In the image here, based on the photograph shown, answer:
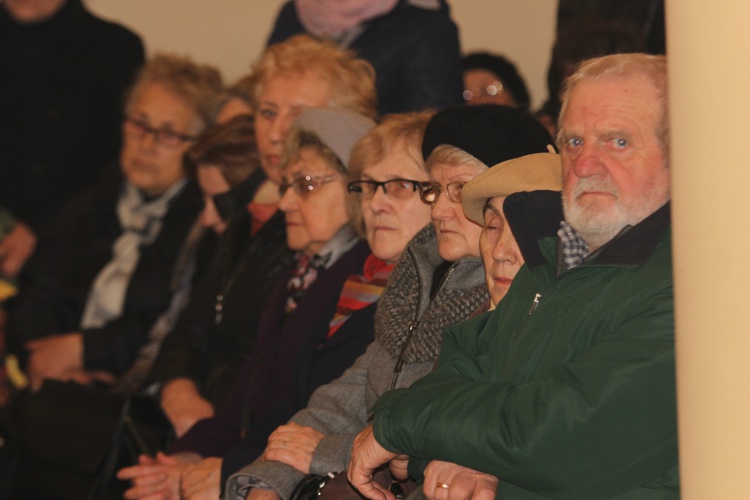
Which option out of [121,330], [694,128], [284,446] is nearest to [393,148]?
[284,446]

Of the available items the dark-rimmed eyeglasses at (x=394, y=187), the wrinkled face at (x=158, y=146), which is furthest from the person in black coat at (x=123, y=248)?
the dark-rimmed eyeglasses at (x=394, y=187)

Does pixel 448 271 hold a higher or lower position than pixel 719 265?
lower

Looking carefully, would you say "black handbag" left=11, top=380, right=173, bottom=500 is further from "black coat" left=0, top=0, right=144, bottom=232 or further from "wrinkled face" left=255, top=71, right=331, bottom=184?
"black coat" left=0, top=0, right=144, bottom=232

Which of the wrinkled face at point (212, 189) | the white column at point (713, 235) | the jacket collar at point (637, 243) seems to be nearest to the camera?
the white column at point (713, 235)

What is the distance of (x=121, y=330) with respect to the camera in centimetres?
516

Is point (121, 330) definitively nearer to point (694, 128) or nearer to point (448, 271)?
point (448, 271)

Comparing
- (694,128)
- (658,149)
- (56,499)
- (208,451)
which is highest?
(694,128)

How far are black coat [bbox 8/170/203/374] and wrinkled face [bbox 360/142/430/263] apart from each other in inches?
76.5

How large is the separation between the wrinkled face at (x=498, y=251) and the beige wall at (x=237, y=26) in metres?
3.62

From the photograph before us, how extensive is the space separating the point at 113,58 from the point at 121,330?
1.74 m

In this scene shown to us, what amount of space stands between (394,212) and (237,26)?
390 centimetres

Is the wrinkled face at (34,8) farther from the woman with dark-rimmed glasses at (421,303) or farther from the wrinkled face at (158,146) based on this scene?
the woman with dark-rimmed glasses at (421,303)

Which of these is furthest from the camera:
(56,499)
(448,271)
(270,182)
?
(270,182)

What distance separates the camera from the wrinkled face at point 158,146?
555cm
